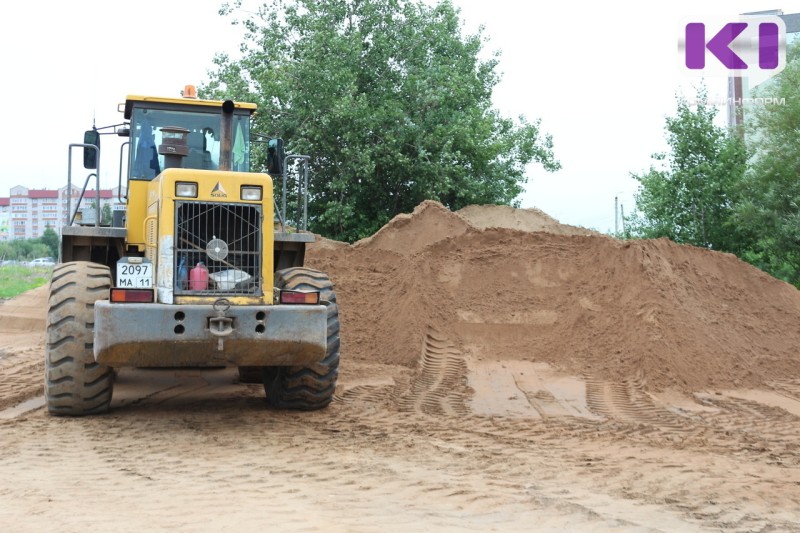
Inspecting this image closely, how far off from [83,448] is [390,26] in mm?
17278

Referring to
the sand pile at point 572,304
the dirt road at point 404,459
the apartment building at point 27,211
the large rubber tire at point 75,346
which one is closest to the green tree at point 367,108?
the sand pile at point 572,304

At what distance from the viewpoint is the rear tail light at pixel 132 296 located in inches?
301

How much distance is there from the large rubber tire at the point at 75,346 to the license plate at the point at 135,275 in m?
0.16

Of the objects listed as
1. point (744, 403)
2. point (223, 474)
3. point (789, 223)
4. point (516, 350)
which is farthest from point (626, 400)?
point (789, 223)

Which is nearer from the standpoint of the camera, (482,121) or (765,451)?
(765,451)

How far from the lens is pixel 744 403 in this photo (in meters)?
11.5

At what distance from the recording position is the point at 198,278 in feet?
26.9

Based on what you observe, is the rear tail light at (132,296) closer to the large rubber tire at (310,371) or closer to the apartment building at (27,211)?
the large rubber tire at (310,371)

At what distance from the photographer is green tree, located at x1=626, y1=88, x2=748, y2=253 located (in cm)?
2189

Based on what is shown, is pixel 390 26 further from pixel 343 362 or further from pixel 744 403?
pixel 744 403

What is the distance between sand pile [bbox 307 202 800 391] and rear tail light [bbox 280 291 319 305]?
5.23 metres

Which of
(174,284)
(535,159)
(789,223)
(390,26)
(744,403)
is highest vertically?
(390,26)

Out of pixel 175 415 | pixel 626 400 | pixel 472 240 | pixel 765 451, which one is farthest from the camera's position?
pixel 472 240

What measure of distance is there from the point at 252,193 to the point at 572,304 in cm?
730
